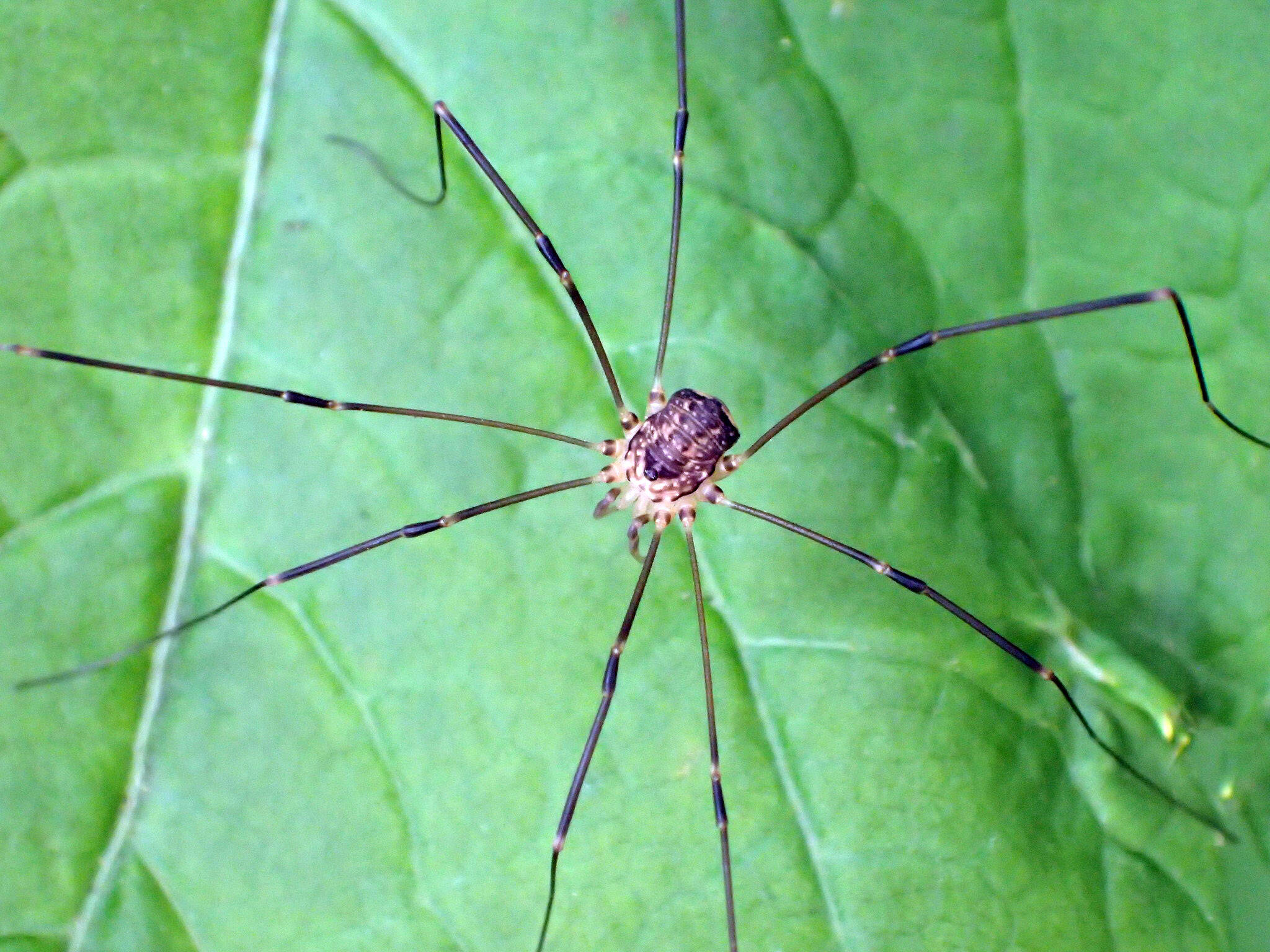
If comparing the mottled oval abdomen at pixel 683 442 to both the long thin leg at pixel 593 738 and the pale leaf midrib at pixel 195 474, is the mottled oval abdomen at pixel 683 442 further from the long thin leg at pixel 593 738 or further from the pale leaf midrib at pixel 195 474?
the pale leaf midrib at pixel 195 474

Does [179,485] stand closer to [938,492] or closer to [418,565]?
[418,565]

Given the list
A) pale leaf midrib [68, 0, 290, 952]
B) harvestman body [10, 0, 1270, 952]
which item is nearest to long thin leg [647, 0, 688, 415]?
harvestman body [10, 0, 1270, 952]

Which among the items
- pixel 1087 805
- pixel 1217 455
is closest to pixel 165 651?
pixel 1087 805

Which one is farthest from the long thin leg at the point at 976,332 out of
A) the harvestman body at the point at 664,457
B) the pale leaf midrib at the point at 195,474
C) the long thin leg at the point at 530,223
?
the pale leaf midrib at the point at 195,474

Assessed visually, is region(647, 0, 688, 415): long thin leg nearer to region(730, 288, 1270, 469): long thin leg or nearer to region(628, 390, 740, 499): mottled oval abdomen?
region(628, 390, 740, 499): mottled oval abdomen

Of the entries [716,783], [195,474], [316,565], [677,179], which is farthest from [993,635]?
[195,474]
